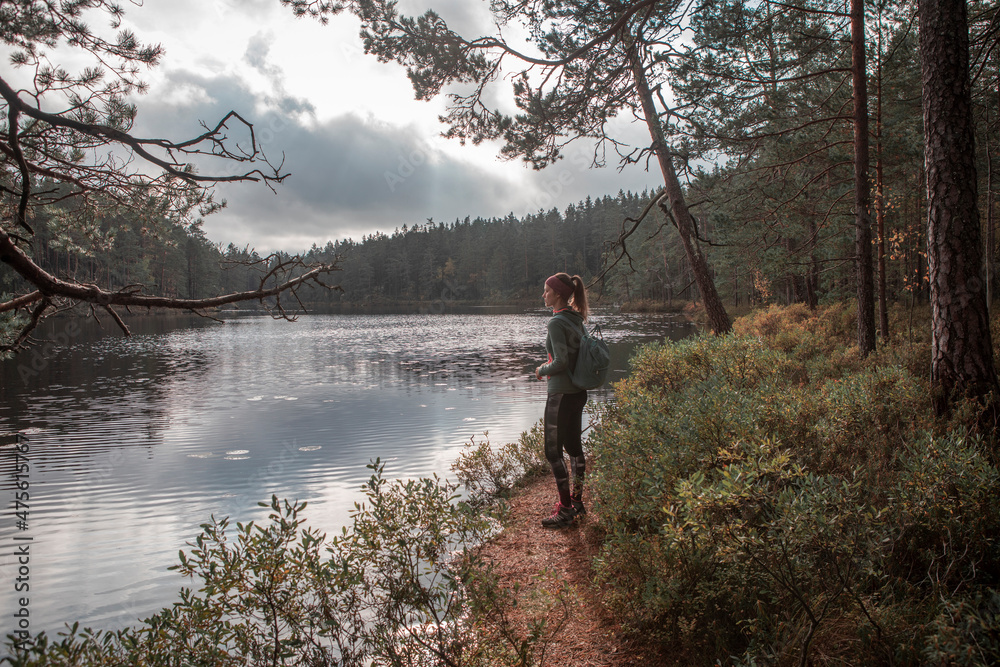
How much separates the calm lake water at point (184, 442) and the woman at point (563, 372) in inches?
121

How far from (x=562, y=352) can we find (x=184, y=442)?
924 centimetres

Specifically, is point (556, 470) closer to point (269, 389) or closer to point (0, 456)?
point (0, 456)

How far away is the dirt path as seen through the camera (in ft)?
10.1

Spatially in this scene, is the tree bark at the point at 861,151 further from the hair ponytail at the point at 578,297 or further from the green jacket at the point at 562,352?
the green jacket at the point at 562,352

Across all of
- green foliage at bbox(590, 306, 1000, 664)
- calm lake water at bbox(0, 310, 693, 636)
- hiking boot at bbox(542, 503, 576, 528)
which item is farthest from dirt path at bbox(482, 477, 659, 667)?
calm lake water at bbox(0, 310, 693, 636)

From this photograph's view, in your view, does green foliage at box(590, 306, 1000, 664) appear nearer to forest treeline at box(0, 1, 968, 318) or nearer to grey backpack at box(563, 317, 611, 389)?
grey backpack at box(563, 317, 611, 389)

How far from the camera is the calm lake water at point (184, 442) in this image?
18.1 ft

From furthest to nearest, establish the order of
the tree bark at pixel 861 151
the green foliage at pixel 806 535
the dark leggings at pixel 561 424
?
1. the tree bark at pixel 861 151
2. the dark leggings at pixel 561 424
3. the green foliage at pixel 806 535

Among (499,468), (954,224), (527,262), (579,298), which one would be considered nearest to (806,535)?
(579,298)

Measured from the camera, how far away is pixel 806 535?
228cm

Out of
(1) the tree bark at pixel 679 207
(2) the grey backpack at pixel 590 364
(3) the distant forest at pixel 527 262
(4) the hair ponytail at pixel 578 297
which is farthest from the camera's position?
(3) the distant forest at pixel 527 262

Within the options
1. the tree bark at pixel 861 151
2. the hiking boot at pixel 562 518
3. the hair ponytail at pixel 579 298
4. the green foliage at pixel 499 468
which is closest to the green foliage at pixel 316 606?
the hiking boot at pixel 562 518

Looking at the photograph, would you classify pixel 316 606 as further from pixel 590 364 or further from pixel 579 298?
pixel 579 298

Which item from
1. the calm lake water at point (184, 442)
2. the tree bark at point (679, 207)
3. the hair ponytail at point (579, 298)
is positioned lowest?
the calm lake water at point (184, 442)
